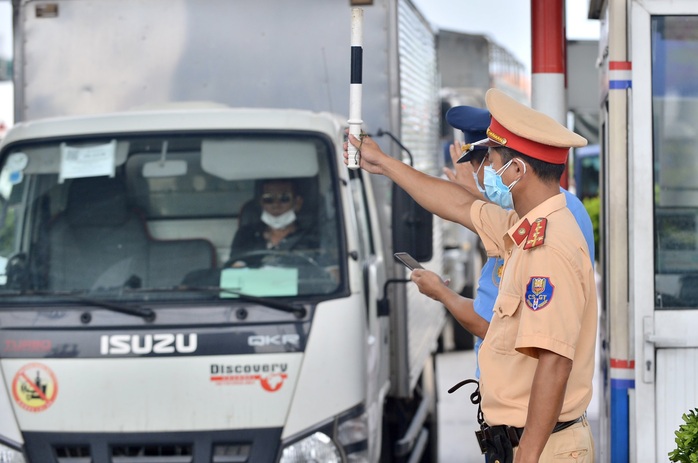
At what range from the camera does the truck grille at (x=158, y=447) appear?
14.6 ft

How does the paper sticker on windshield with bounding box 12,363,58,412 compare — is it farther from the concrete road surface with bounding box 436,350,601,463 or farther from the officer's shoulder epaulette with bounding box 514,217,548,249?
the concrete road surface with bounding box 436,350,601,463

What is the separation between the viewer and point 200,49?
19.2 ft

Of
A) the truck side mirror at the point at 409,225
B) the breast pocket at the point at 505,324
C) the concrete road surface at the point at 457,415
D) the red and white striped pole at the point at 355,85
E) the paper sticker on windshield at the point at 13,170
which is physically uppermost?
the red and white striped pole at the point at 355,85

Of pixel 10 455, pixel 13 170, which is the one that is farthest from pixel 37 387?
pixel 13 170

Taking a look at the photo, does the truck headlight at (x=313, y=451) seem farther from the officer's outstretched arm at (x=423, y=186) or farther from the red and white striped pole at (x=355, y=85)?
the red and white striped pole at (x=355, y=85)

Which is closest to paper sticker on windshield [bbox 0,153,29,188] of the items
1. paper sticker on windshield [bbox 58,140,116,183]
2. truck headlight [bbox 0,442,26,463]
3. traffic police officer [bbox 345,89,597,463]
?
paper sticker on windshield [bbox 58,140,116,183]

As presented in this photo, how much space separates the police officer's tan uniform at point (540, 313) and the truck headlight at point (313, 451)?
129cm

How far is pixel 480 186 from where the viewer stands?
3.79 meters

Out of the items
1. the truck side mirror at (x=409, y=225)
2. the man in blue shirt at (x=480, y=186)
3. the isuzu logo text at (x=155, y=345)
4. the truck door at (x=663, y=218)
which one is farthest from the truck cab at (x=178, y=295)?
the truck door at (x=663, y=218)

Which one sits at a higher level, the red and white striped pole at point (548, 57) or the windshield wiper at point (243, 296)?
the red and white striped pole at point (548, 57)

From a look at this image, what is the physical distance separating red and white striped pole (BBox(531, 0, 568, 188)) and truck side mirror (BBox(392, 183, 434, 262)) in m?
0.81

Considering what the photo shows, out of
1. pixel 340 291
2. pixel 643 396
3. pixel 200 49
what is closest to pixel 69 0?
pixel 200 49

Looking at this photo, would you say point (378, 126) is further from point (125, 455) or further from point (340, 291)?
point (125, 455)

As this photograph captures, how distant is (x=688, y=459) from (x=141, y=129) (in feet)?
9.24
